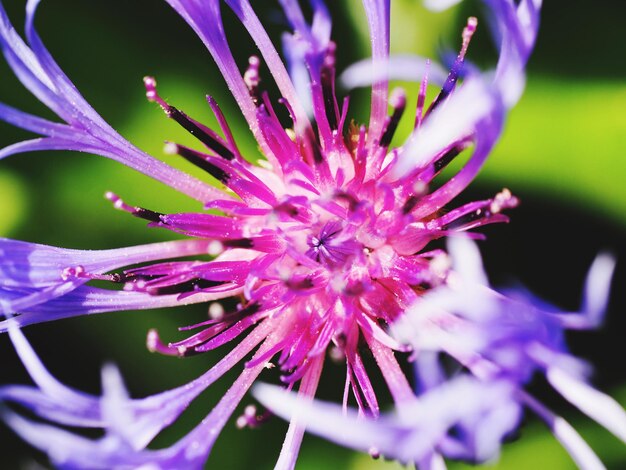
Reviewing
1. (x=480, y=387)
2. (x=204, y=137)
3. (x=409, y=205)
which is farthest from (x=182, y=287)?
(x=480, y=387)

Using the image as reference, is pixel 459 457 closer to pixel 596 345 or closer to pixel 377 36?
pixel 596 345

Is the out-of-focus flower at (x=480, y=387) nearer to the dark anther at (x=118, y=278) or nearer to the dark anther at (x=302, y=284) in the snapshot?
the dark anther at (x=302, y=284)

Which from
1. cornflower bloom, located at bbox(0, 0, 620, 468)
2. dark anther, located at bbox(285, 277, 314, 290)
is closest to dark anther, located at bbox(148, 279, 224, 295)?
cornflower bloom, located at bbox(0, 0, 620, 468)

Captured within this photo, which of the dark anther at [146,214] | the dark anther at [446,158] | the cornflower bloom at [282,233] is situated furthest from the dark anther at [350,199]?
the dark anther at [146,214]

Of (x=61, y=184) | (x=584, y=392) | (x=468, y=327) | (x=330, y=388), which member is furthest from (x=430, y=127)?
(x=61, y=184)

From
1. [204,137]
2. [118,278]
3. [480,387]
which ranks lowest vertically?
[480,387]

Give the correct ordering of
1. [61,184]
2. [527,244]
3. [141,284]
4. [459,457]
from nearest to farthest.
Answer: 1. [459,457]
2. [141,284]
3. [527,244]
4. [61,184]

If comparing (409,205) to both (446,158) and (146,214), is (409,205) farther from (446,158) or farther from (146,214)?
(146,214)
